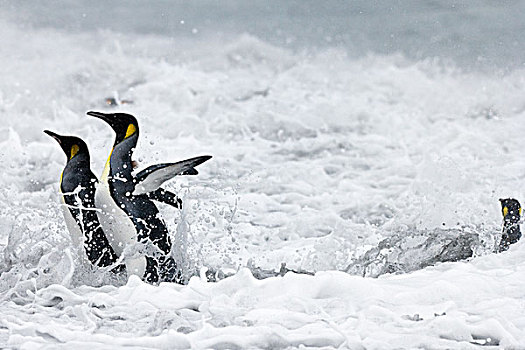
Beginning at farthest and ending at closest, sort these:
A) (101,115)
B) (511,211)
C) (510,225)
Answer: (511,211) → (510,225) → (101,115)

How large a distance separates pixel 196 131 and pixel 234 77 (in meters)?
5.33

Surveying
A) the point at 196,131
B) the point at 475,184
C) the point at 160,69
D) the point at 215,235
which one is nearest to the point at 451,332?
the point at 215,235

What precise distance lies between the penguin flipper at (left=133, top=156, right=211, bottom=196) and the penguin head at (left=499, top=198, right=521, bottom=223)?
7.68 feet

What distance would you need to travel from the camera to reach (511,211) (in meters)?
5.04

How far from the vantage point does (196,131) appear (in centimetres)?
1430

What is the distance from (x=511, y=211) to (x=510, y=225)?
33 cm

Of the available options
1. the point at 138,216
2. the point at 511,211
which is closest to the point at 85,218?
the point at 138,216

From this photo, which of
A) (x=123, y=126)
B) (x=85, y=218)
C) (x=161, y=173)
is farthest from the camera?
(x=123, y=126)

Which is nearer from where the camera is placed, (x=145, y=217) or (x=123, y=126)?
(x=145, y=217)

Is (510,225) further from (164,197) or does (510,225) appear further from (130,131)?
(130,131)

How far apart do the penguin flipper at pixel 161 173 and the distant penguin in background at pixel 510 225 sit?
1856 mm

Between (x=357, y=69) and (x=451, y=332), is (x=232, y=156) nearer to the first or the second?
(x=357, y=69)

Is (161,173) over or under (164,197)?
over

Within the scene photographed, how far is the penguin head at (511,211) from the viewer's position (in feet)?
16.1
